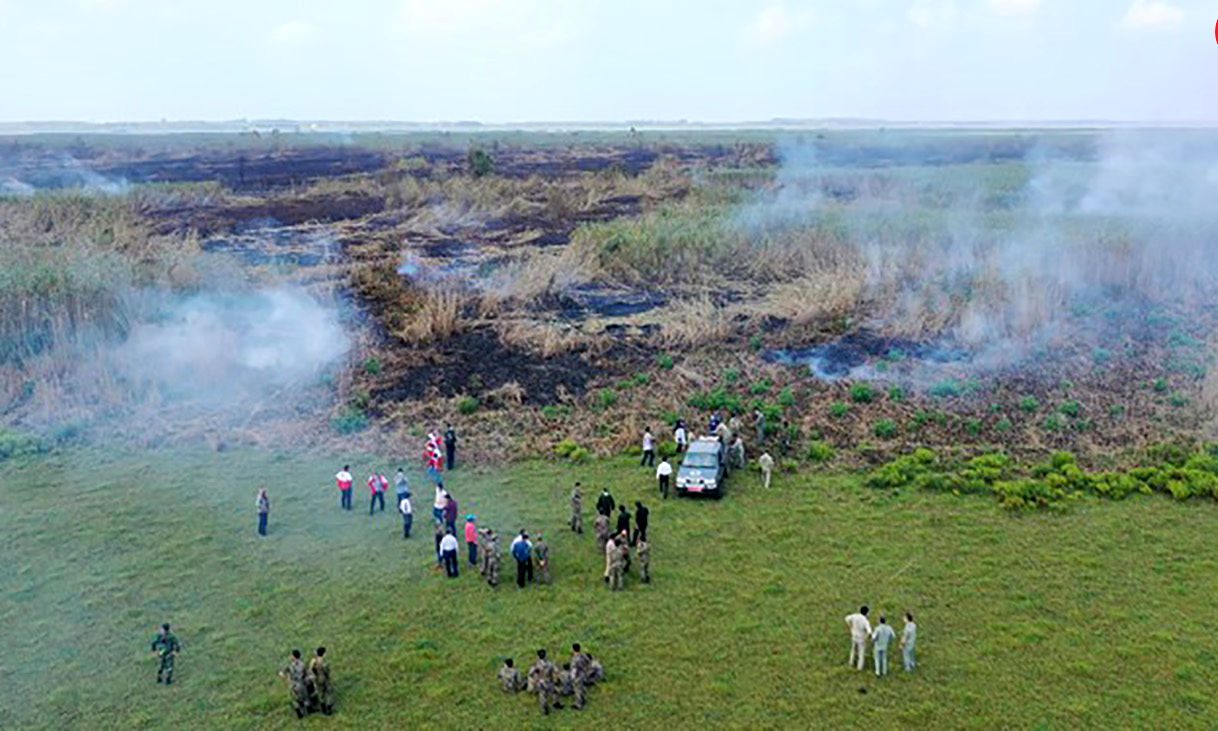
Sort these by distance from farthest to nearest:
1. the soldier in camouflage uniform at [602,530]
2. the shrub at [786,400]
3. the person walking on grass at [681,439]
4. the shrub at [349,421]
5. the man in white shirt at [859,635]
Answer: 1. the shrub at [786,400]
2. the shrub at [349,421]
3. the person walking on grass at [681,439]
4. the soldier in camouflage uniform at [602,530]
5. the man in white shirt at [859,635]

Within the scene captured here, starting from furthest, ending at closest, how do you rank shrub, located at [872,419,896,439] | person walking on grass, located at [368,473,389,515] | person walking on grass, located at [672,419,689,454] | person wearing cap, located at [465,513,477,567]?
shrub, located at [872,419,896,439], person walking on grass, located at [672,419,689,454], person walking on grass, located at [368,473,389,515], person wearing cap, located at [465,513,477,567]

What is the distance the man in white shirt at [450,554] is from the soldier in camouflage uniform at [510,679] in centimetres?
421

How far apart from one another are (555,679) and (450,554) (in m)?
5.10

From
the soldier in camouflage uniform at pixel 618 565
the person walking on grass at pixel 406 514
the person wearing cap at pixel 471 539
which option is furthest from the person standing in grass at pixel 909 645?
the person walking on grass at pixel 406 514

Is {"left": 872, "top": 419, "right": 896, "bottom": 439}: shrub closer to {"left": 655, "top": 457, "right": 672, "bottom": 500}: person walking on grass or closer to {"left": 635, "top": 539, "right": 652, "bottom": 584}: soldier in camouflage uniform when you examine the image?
{"left": 655, "top": 457, "right": 672, "bottom": 500}: person walking on grass

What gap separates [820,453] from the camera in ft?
86.6

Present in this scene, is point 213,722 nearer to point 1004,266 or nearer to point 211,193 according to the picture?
point 1004,266

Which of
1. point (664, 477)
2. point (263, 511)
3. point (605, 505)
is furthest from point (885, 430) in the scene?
point (263, 511)

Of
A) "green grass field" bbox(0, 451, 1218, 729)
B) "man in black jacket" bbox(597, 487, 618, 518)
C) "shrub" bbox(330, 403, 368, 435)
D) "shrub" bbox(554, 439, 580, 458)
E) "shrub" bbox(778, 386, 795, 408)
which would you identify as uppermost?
"shrub" bbox(778, 386, 795, 408)

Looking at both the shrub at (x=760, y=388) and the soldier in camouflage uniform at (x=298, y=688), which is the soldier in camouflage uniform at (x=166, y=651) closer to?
the soldier in camouflage uniform at (x=298, y=688)

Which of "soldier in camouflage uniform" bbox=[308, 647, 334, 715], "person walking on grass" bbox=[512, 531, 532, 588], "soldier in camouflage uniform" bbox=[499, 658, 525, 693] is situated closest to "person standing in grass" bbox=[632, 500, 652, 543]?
"person walking on grass" bbox=[512, 531, 532, 588]

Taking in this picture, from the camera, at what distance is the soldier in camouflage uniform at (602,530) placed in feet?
69.1

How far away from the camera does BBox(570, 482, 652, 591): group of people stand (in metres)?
19.3

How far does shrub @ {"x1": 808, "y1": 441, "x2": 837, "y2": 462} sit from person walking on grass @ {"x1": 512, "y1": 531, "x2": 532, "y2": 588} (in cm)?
1034
